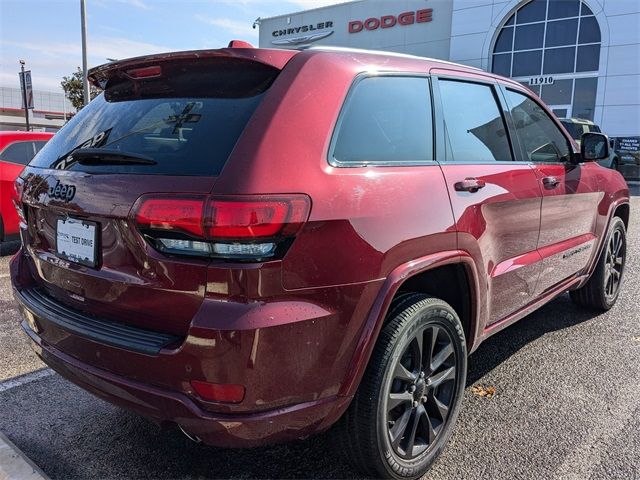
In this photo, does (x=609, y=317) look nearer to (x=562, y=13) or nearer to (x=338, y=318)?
(x=338, y=318)

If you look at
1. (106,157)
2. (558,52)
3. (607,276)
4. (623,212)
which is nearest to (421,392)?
(106,157)

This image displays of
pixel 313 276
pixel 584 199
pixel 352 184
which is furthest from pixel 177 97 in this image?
pixel 584 199

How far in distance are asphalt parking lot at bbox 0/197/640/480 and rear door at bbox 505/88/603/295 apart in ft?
2.03

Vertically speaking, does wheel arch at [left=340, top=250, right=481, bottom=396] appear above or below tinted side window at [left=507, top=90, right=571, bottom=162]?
below

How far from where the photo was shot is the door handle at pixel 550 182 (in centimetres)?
335

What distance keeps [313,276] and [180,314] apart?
1.60 feet

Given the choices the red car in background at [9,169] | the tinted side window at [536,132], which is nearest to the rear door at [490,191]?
the tinted side window at [536,132]

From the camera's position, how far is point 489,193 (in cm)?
274

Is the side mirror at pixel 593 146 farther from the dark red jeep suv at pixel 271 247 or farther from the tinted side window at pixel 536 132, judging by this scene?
the dark red jeep suv at pixel 271 247

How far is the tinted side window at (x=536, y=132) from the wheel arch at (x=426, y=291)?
1.19 metres

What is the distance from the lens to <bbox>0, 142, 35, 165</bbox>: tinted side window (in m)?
6.43

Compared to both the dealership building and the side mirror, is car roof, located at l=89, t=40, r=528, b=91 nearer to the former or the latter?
the side mirror

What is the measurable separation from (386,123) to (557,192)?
1.73m

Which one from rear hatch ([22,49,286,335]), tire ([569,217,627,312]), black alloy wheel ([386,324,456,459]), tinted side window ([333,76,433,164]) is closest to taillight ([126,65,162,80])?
rear hatch ([22,49,286,335])
